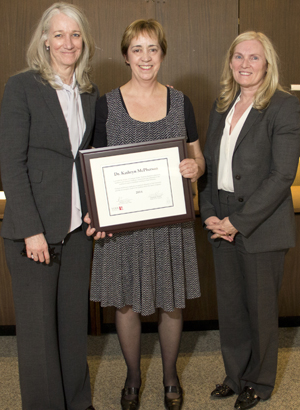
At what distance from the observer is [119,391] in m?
2.21

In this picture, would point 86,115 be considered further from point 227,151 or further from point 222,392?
point 222,392

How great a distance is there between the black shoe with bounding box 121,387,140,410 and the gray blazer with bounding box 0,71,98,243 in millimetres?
900

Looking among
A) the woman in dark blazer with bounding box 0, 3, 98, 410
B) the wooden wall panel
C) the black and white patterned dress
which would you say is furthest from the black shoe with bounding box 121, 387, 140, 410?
the wooden wall panel

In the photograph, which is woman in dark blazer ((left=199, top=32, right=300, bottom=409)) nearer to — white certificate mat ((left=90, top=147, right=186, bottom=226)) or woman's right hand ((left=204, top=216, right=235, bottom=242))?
woman's right hand ((left=204, top=216, right=235, bottom=242))

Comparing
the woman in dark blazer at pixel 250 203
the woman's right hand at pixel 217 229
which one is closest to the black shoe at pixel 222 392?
the woman in dark blazer at pixel 250 203

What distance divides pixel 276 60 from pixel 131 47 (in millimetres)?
663

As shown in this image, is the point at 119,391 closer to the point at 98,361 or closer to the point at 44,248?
the point at 98,361

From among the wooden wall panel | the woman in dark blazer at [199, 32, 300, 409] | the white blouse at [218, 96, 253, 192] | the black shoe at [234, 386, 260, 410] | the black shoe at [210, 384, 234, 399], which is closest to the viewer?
the woman in dark blazer at [199, 32, 300, 409]

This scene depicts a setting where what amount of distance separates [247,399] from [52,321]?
1.05 metres

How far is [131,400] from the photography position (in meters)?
2.02

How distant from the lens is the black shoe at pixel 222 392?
212 cm

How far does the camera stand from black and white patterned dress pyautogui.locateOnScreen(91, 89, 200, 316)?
1.84 m

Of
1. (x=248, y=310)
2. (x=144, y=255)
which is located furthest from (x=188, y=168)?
(x=248, y=310)

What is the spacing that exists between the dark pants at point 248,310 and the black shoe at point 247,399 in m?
0.03
